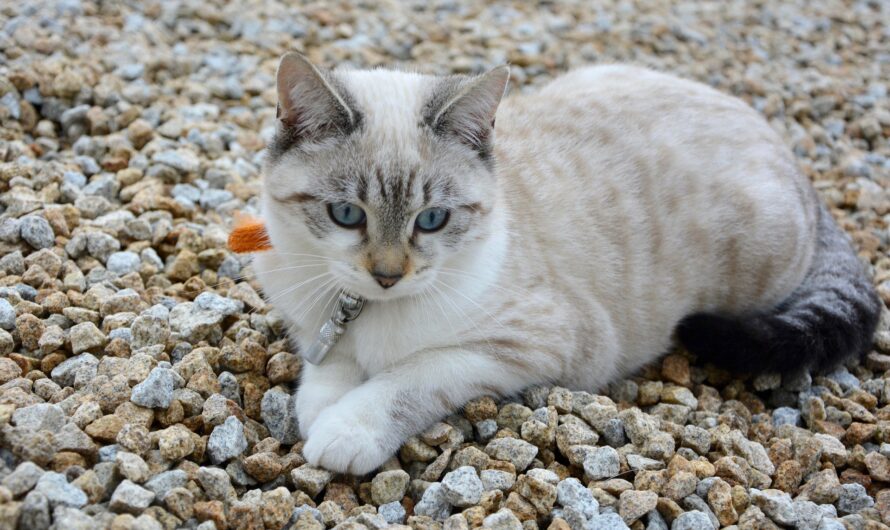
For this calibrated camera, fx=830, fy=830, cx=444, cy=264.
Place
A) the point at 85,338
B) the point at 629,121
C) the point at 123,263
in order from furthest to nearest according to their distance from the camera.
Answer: the point at 629,121 < the point at 123,263 < the point at 85,338

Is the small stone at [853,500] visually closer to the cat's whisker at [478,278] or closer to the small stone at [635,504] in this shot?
the small stone at [635,504]

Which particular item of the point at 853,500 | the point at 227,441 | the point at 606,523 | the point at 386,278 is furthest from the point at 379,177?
the point at 853,500

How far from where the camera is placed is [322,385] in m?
3.27

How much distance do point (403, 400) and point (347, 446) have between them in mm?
301

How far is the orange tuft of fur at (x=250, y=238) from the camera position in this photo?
348 cm

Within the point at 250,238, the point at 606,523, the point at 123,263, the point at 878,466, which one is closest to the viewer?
the point at 606,523

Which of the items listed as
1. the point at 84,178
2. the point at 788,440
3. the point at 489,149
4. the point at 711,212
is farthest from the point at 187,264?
the point at 788,440

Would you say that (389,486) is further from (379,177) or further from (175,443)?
(379,177)

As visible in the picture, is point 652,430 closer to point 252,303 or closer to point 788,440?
point 788,440

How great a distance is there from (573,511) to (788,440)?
1.13 metres

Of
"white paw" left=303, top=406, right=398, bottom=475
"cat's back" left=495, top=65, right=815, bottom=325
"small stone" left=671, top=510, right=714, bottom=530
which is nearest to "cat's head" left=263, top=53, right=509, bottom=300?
"white paw" left=303, top=406, right=398, bottom=475

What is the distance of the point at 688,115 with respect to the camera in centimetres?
415

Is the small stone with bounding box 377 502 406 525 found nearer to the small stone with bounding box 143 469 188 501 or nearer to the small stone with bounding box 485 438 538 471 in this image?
the small stone with bounding box 485 438 538 471

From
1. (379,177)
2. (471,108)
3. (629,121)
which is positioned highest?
(471,108)
